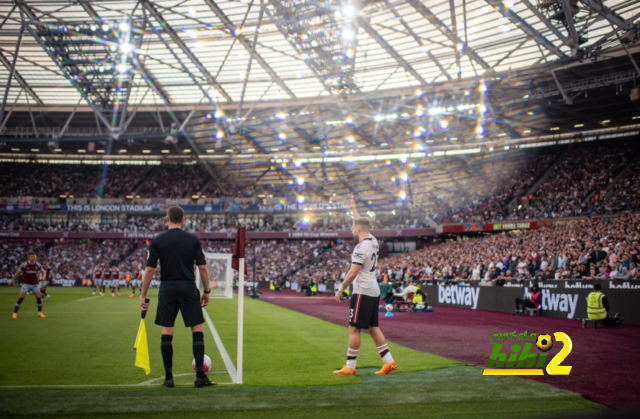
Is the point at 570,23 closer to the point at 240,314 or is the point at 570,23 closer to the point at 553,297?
the point at 553,297

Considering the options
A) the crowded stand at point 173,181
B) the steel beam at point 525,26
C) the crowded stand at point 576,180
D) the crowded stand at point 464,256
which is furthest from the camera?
the crowded stand at point 173,181

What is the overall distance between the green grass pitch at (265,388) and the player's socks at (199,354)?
223 millimetres

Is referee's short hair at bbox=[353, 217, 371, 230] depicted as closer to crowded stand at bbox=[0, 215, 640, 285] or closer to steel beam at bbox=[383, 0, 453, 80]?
crowded stand at bbox=[0, 215, 640, 285]

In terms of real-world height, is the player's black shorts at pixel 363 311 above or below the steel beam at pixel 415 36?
below

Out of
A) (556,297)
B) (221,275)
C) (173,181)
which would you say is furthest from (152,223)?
(556,297)

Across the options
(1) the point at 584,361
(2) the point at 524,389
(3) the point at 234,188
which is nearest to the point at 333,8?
(1) the point at 584,361

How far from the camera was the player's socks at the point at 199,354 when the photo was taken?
22.4ft

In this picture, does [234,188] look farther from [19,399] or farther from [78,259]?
[19,399]

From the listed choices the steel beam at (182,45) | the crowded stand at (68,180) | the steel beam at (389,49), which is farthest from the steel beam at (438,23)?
the crowded stand at (68,180)

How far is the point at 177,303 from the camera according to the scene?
709 centimetres

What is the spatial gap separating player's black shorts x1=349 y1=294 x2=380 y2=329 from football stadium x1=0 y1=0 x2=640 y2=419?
0.03 meters

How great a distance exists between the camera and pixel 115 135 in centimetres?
4650

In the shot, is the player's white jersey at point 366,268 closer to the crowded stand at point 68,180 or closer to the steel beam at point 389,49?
the steel beam at point 389,49

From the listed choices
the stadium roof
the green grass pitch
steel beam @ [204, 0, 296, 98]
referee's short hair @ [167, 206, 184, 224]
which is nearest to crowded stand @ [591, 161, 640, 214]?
the stadium roof
